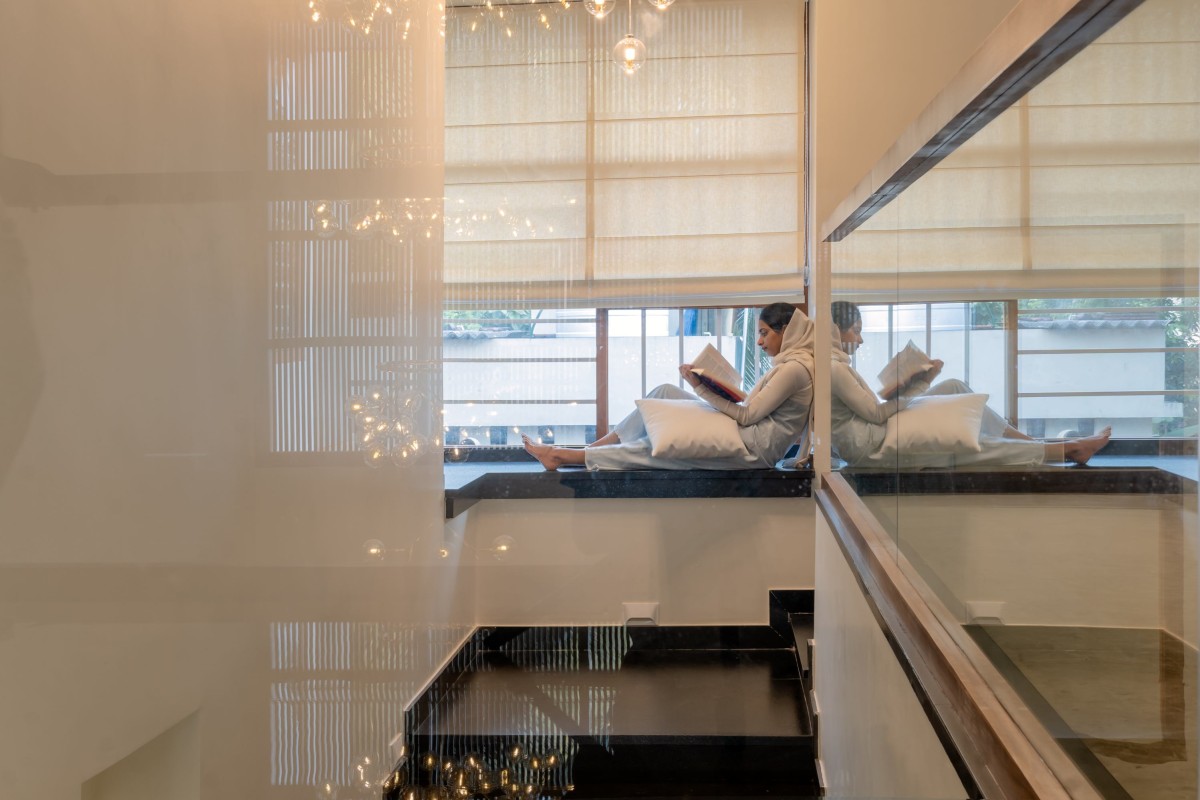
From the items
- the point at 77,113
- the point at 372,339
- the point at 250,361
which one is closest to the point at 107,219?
the point at 77,113

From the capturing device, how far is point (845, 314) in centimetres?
164

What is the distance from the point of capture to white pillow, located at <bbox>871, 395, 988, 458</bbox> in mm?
690

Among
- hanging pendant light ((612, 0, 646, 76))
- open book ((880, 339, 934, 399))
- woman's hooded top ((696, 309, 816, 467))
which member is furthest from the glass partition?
hanging pendant light ((612, 0, 646, 76))

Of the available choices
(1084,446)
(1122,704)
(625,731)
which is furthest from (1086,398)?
(625,731)

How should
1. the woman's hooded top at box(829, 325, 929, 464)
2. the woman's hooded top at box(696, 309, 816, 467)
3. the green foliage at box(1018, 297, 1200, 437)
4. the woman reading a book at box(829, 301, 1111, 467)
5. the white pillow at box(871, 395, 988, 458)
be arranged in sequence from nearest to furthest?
the green foliage at box(1018, 297, 1200, 437) → the woman reading a book at box(829, 301, 1111, 467) → the white pillow at box(871, 395, 988, 458) → the woman's hooded top at box(829, 325, 929, 464) → the woman's hooded top at box(696, 309, 816, 467)

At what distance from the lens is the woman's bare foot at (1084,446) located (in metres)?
0.42

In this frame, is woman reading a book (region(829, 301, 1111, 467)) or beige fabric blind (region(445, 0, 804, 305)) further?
beige fabric blind (region(445, 0, 804, 305))

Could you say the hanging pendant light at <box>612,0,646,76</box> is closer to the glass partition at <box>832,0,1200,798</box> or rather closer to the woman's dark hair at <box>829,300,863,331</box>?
the woman's dark hair at <box>829,300,863,331</box>

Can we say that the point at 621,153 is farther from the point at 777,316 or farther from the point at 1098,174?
the point at 1098,174

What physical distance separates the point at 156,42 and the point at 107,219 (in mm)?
270

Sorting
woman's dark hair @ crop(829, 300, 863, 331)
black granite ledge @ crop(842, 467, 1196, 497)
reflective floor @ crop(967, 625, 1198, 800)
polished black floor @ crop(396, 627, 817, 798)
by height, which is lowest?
polished black floor @ crop(396, 627, 817, 798)

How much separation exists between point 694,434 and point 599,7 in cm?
157

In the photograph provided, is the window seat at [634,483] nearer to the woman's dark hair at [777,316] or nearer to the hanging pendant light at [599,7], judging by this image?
the woman's dark hair at [777,316]

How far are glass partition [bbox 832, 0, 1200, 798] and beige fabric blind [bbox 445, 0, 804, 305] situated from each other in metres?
2.26
